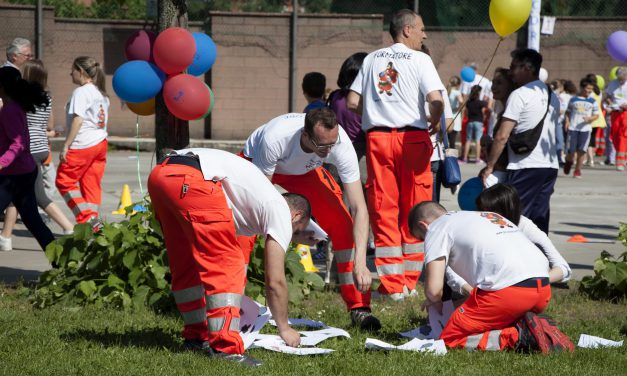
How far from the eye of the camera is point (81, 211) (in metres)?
9.84

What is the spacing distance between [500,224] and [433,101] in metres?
1.82

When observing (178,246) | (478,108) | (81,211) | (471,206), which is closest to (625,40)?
(471,206)

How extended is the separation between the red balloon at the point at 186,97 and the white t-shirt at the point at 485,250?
230 centimetres

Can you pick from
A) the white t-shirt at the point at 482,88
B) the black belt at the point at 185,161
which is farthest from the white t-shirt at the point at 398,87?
the white t-shirt at the point at 482,88

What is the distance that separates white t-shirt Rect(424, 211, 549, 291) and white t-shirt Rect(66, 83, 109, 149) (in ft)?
16.4

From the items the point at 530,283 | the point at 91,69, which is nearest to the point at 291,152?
the point at 530,283

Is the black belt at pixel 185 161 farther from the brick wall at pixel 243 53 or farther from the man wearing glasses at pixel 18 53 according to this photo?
the brick wall at pixel 243 53

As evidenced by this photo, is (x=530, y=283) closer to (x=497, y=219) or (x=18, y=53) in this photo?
(x=497, y=219)

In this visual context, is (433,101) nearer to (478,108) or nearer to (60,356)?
(60,356)

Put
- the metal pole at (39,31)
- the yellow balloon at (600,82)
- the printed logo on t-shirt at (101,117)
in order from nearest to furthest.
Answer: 1. the printed logo on t-shirt at (101,117)
2. the metal pole at (39,31)
3. the yellow balloon at (600,82)

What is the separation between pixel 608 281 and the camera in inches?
294

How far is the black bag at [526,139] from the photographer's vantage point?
7984 millimetres

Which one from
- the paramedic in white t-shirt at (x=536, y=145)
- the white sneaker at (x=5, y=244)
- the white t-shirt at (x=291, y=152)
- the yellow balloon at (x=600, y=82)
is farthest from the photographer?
the yellow balloon at (x=600, y=82)

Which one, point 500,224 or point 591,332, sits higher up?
point 500,224
